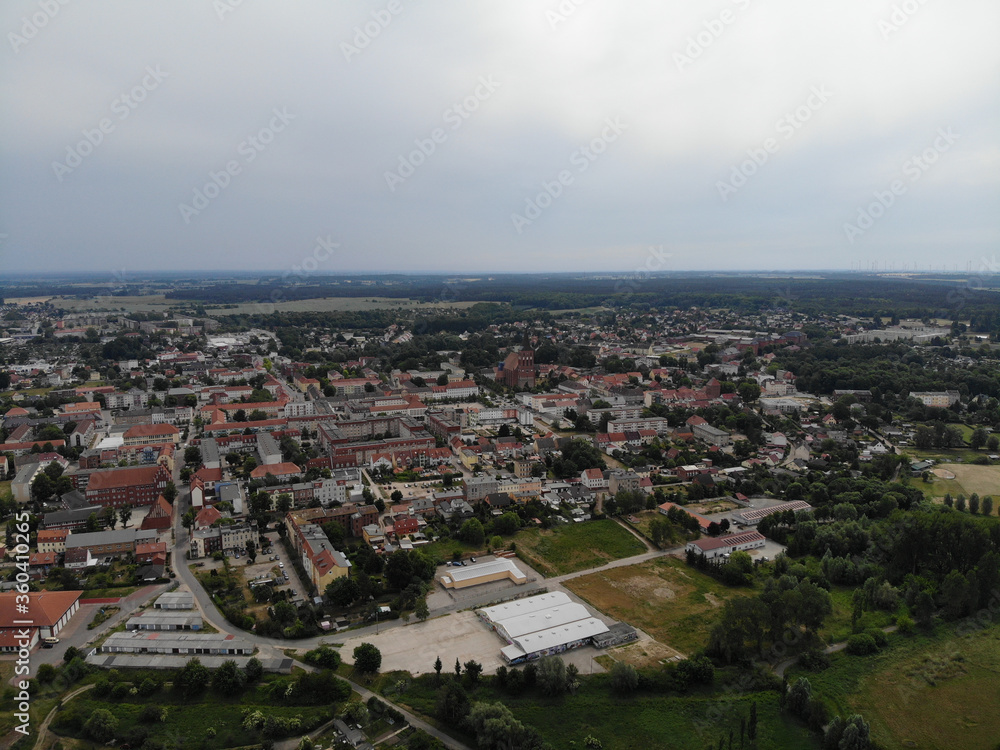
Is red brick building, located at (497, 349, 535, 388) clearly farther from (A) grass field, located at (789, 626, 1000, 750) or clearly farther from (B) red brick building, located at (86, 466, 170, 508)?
(A) grass field, located at (789, 626, 1000, 750)

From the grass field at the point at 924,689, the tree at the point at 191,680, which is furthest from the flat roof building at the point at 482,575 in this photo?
the grass field at the point at 924,689

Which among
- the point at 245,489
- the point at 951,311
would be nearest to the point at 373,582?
the point at 245,489

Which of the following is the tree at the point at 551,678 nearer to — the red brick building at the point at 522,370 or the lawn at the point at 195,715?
the lawn at the point at 195,715

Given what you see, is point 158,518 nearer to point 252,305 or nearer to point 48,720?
point 48,720

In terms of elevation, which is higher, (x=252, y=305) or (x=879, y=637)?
(x=252, y=305)

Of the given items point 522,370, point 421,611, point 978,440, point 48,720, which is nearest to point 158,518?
point 48,720

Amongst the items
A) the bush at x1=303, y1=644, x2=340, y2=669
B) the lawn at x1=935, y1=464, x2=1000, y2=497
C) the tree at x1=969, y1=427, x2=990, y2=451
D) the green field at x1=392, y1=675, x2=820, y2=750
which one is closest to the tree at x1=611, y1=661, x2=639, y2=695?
the green field at x1=392, y1=675, x2=820, y2=750
